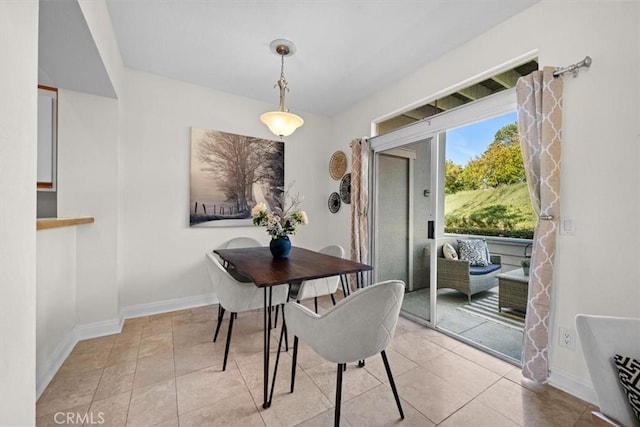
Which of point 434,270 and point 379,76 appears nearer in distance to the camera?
point 434,270

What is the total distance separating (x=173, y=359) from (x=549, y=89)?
3.37 meters

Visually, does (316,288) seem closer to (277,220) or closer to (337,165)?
(277,220)

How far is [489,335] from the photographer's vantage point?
248 centimetres

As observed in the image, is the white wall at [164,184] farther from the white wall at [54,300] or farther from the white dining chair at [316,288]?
the white dining chair at [316,288]

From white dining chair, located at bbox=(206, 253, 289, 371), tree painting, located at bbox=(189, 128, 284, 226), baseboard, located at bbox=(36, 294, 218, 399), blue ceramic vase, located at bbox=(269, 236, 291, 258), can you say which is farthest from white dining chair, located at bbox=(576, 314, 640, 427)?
baseboard, located at bbox=(36, 294, 218, 399)

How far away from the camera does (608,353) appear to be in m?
1.03

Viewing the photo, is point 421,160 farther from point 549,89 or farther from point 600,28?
point 600,28

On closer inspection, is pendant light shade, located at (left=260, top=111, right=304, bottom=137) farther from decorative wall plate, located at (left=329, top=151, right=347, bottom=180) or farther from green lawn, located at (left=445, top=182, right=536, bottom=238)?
green lawn, located at (left=445, top=182, right=536, bottom=238)

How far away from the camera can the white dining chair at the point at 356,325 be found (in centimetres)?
117

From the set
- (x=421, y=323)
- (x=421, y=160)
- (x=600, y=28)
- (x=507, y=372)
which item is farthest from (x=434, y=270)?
(x=600, y=28)

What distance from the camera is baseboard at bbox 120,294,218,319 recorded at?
2.75 metres

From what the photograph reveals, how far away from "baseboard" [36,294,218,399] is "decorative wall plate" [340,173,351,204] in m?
2.20

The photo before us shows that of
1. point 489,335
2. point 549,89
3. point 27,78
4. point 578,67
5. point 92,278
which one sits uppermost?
point 578,67

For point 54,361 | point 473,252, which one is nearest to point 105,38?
point 54,361
